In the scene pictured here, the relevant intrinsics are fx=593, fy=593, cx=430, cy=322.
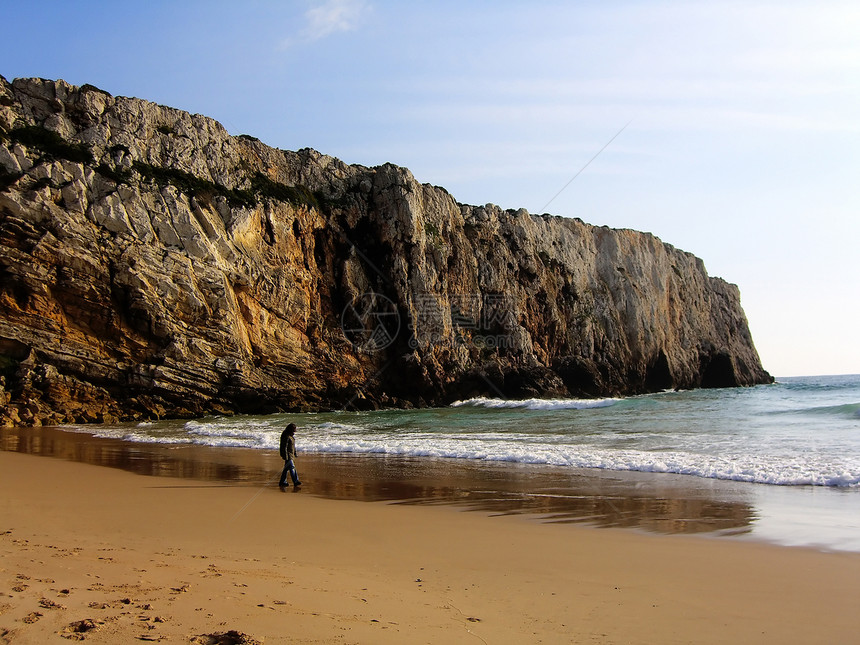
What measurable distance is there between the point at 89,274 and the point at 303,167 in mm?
16245

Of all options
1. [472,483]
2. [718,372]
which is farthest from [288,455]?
[718,372]

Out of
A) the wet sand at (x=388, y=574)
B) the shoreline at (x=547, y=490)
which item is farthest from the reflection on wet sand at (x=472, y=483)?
the wet sand at (x=388, y=574)

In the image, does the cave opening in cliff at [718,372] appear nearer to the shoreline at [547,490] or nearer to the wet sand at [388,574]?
the shoreline at [547,490]

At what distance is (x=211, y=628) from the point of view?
137 inches

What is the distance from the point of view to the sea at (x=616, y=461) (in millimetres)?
7633

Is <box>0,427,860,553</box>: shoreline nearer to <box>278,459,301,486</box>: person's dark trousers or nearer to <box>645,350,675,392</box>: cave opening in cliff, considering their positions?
<box>278,459,301,486</box>: person's dark trousers

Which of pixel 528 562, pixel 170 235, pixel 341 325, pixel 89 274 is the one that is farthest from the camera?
pixel 341 325

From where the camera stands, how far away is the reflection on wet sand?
7672 mm

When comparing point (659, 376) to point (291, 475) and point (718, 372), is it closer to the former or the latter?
point (718, 372)

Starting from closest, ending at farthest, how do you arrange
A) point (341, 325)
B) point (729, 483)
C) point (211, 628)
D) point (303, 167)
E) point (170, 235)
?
point (211, 628) → point (729, 483) → point (170, 235) → point (341, 325) → point (303, 167)

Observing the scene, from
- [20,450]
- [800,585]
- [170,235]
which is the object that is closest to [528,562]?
[800,585]

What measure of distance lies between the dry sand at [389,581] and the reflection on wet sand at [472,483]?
0.92 metres

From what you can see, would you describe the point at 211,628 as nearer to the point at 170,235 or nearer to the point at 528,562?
the point at 528,562

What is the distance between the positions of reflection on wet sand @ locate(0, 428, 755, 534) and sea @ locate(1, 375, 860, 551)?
0.04m
